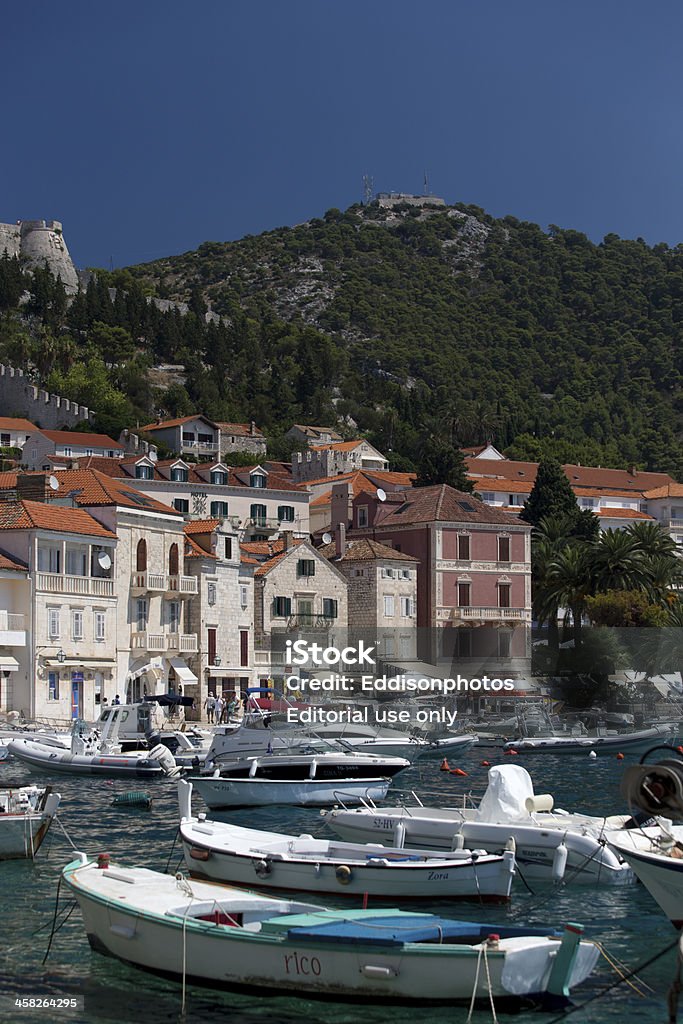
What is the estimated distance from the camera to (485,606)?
7988cm

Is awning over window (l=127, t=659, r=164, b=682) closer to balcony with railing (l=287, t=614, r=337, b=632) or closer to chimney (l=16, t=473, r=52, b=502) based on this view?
chimney (l=16, t=473, r=52, b=502)

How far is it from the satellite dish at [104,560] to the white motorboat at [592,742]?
19881mm

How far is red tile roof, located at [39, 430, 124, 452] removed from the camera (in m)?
118

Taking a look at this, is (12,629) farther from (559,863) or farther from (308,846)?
(559,863)

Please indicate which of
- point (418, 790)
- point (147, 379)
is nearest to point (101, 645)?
point (418, 790)

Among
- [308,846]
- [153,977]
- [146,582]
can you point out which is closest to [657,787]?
[153,977]

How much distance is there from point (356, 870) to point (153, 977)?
5032mm

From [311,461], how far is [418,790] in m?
84.0

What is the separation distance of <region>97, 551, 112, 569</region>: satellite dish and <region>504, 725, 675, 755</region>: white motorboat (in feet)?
65.2

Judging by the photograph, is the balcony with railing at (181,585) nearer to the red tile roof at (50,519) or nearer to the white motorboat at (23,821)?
the red tile roof at (50,519)

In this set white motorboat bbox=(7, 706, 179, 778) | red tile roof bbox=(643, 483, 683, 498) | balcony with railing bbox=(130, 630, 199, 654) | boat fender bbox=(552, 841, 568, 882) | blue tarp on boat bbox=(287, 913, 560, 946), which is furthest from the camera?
red tile roof bbox=(643, 483, 683, 498)

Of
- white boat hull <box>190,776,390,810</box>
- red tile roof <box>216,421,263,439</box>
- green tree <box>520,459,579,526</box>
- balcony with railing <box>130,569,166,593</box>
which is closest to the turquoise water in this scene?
white boat hull <box>190,776,390,810</box>

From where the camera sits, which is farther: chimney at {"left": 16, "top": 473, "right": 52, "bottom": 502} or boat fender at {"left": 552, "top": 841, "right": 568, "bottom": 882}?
chimney at {"left": 16, "top": 473, "right": 52, "bottom": 502}

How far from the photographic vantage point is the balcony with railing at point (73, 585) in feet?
194
